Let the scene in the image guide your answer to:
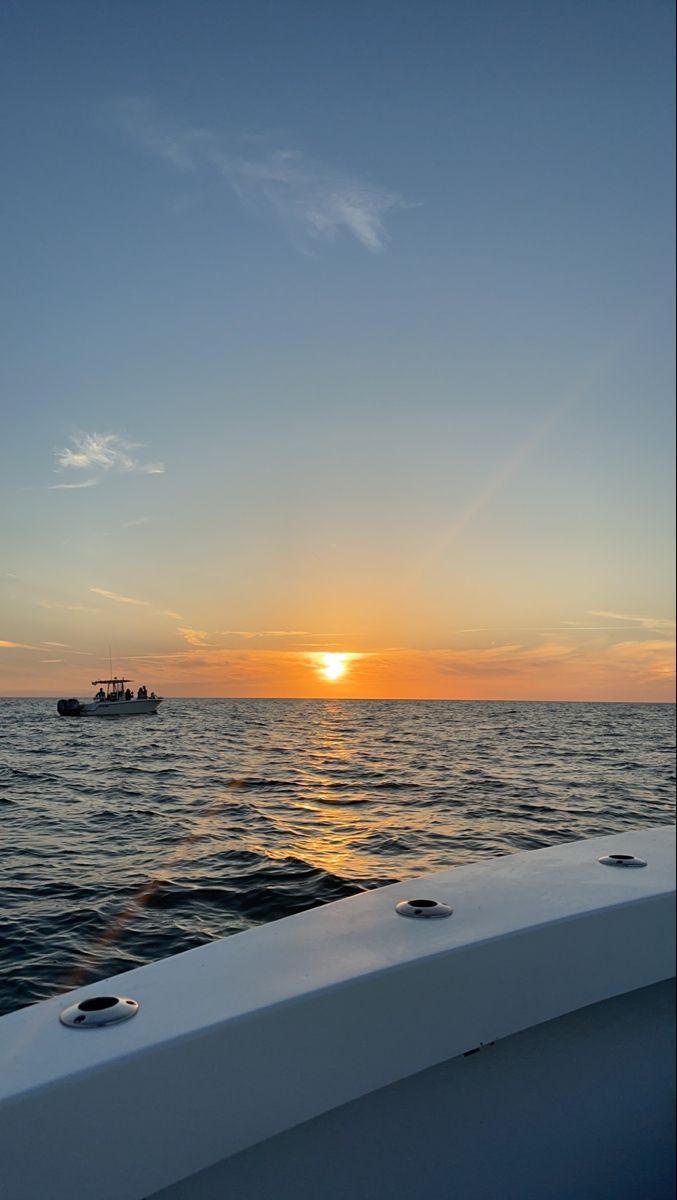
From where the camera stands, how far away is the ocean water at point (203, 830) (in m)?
3.33

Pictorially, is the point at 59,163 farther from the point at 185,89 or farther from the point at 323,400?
the point at 323,400

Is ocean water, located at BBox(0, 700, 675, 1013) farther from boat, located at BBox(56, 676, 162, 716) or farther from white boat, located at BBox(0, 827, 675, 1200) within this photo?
white boat, located at BBox(0, 827, 675, 1200)

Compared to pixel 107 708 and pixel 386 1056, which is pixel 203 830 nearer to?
pixel 107 708

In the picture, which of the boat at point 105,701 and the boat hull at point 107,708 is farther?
the boat hull at point 107,708

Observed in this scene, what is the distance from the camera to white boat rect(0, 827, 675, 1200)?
0.83 metres

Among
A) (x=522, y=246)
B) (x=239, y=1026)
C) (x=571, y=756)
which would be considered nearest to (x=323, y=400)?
(x=522, y=246)

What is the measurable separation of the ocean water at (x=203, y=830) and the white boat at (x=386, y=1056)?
155 centimetres

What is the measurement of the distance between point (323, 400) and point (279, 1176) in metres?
4.19

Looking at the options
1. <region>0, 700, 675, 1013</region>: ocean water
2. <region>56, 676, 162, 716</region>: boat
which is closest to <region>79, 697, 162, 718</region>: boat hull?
<region>56, 676, 162, 716</region>: boat

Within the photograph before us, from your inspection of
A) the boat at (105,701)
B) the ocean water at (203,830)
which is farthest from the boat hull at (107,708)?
the ocean water at (203,830)

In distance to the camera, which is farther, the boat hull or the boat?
the boat hull

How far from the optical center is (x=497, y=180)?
3.49m

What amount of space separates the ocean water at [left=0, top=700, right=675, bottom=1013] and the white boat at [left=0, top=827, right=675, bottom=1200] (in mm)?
1551

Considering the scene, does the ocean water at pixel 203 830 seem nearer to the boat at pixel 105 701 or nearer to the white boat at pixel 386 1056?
the boat at pixel 105 701
